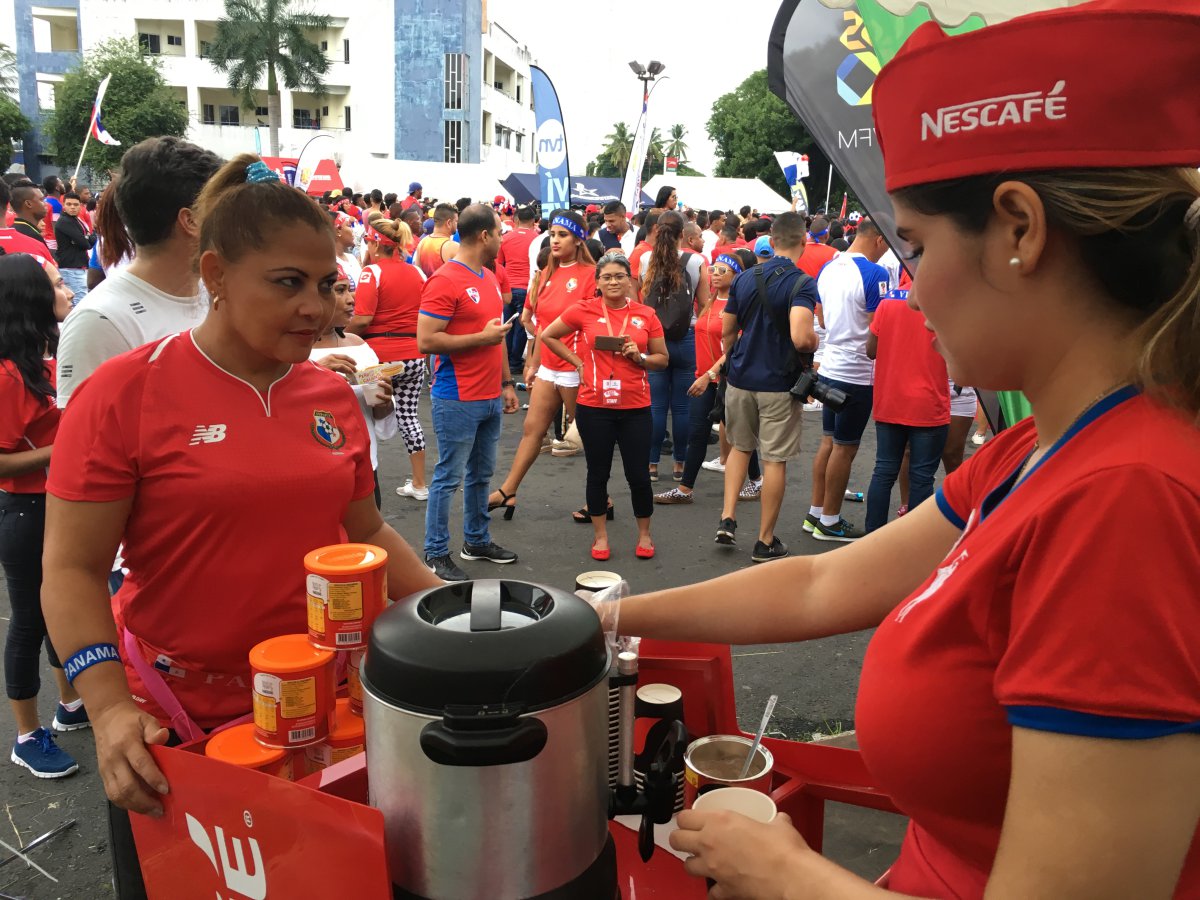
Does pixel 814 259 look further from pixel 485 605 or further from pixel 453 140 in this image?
pixel 453 140

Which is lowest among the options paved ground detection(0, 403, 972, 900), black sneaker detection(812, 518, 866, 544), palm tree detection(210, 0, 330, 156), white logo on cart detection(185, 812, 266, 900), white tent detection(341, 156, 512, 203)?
paved ground detection(0, 403, 972, 900)

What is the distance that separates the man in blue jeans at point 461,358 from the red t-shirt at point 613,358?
58cm

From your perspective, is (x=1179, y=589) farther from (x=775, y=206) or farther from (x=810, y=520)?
(x=775, y=206)

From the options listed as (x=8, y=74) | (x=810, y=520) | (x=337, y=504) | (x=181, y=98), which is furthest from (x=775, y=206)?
(x=8, y=74)

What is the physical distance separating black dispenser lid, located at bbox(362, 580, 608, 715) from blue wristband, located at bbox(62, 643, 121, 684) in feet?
2.47

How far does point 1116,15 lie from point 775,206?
100 feet

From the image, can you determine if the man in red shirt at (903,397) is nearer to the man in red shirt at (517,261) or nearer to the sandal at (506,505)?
the sandal at (506,505)

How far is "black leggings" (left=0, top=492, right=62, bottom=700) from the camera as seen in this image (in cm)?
332

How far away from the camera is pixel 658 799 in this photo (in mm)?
1266

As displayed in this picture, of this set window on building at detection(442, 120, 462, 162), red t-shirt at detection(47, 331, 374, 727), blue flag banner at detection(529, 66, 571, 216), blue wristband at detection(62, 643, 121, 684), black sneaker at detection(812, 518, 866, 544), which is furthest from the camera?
window on building at detection(442, 120, 462, 162)

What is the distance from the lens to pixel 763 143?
54062 millimetres

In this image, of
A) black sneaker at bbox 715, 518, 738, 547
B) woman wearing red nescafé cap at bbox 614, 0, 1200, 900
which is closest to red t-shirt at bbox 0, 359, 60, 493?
woman wearing red nescafé cap at bbox 614, 0, 1200, 900

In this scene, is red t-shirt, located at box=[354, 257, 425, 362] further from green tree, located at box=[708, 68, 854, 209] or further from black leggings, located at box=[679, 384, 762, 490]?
green tree, located at box=[708, 68, 854, 209]

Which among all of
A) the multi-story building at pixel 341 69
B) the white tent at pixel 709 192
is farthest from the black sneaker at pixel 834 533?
the multi-story building at pixel 341 69
